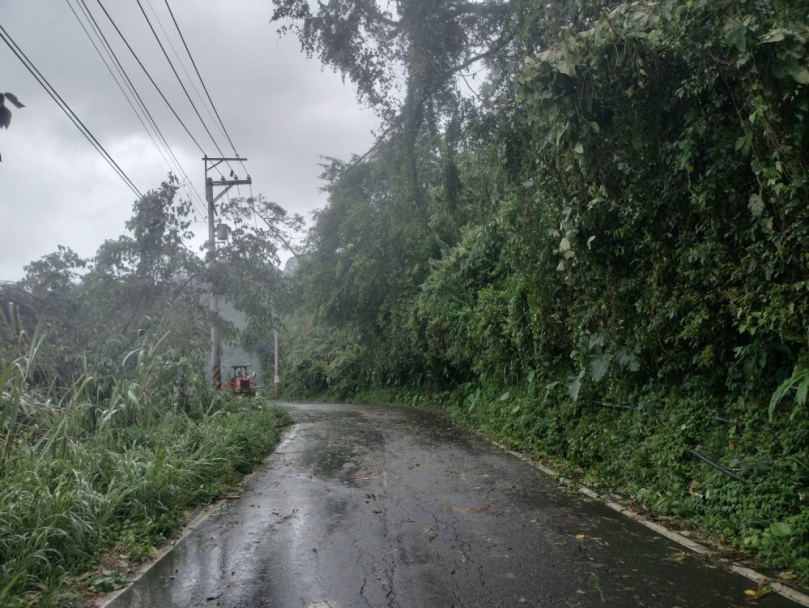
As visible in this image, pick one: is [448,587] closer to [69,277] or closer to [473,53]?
[69,277]

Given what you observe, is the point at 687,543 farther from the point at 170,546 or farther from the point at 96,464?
the point at 96,464

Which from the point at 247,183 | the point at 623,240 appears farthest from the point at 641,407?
the point at 247,183

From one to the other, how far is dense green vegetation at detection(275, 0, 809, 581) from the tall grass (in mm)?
5233

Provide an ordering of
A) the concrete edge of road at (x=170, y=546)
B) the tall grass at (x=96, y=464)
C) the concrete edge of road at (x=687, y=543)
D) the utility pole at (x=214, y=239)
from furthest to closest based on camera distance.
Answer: the utility pole at (x=214, y=239), the tall grass at (x=96, y=464), the concrete edge of road at (x=170, y=546), the concrete edge of road at (x=687, y=543)

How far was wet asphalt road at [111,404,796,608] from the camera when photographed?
4.71 metres

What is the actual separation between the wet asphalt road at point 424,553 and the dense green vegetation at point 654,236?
936 millimetres

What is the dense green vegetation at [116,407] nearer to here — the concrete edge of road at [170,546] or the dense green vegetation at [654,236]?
the concrete edge of road at [170,546]

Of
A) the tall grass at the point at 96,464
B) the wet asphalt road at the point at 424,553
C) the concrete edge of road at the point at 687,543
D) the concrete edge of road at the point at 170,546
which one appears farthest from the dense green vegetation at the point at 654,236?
the tall grass at the point at 96,464

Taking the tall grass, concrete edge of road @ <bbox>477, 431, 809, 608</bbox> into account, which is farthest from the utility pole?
concrete edge of road @ <bbox>477, 431, 809, 608</bbox>

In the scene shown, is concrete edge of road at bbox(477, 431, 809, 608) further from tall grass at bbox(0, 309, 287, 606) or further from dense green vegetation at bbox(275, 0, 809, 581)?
tall grass at bbox(0, 309, 287, 606)

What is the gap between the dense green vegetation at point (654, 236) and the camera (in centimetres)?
579

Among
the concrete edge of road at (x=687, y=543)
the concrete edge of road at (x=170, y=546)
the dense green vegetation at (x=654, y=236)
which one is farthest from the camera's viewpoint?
the dense green vegetation at (x=654, y=236)

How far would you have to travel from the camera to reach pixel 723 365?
7.16 m

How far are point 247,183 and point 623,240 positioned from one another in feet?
54.4
